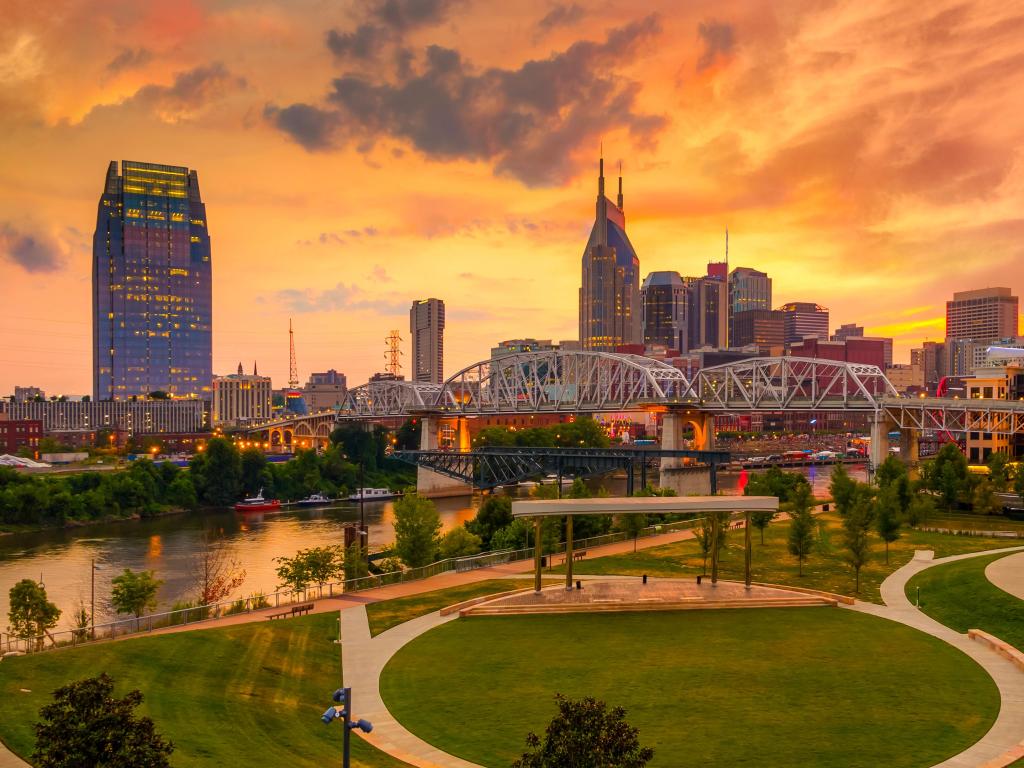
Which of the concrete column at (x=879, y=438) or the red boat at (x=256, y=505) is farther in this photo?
the concrete column at (x=879, y=438)

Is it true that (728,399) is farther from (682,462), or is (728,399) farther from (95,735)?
(95,735)

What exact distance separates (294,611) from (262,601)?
3.57 m

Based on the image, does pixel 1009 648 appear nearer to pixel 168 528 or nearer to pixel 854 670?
pixel 854 670

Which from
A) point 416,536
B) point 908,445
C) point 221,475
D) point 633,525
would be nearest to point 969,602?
point 633,525

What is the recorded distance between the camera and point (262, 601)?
1829 inches

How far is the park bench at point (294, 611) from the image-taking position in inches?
1703

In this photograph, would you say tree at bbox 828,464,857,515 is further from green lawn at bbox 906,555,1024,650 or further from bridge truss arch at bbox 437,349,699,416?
bridge truss arch at bbox 437,349,699,416

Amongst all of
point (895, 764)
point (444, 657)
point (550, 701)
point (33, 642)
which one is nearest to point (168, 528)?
point (33, 642)

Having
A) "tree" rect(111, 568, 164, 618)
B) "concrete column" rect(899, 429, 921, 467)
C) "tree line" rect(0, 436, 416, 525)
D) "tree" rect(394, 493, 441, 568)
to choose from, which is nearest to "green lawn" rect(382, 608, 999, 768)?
"tree" rect(394, 493, 441, 568)

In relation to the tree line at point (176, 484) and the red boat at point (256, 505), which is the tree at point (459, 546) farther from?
the red boat at point (256, 505)

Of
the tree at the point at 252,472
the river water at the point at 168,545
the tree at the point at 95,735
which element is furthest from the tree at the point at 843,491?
the tree at the point at 252,472

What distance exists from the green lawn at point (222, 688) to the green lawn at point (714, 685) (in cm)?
310

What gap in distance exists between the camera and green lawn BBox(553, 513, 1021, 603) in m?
54.6

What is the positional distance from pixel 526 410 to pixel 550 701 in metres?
151
